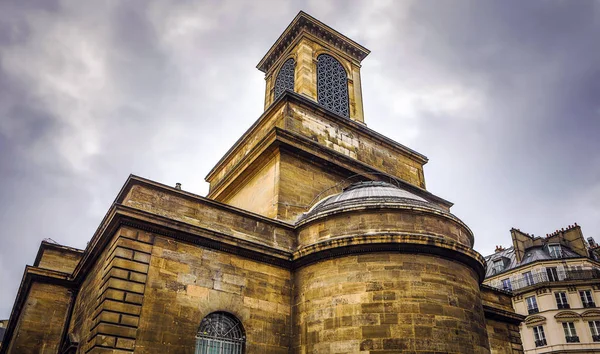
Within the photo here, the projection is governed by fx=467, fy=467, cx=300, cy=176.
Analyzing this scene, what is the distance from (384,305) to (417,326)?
94cm

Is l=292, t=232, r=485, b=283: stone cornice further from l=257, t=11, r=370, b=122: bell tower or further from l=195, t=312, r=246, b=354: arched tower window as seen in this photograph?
l=257, t=11, r=370, b=122: bell tower

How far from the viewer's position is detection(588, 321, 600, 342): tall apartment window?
3031cm

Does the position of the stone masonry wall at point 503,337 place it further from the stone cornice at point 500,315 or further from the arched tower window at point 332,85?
the arched tower window at point 332,85

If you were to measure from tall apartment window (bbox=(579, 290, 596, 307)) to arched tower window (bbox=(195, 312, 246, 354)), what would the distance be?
28859 millimetres

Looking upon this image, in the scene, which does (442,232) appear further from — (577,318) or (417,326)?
(577,318)

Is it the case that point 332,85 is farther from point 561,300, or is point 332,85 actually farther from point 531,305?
point 561,300

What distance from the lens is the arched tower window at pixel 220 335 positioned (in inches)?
A: 463

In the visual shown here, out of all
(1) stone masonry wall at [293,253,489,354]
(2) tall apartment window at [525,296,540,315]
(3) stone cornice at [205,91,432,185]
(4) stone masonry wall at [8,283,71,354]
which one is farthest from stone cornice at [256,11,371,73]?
(2) tall apartment window at [525,296,540,315]

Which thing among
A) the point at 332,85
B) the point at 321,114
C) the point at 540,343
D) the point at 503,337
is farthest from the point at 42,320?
the point at 540,343

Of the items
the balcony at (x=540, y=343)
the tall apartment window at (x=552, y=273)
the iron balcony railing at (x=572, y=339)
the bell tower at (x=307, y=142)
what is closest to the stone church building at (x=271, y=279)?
the bell tower at (x=307, y=142)

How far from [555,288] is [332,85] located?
22289mm

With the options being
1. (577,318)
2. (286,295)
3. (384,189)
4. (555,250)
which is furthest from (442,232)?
(555,250)

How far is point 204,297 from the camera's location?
1211 centimetres

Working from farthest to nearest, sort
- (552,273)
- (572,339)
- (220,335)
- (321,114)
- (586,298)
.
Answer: (552,273)
(586,298)
(572,339)
(321,114)
(220,335)
